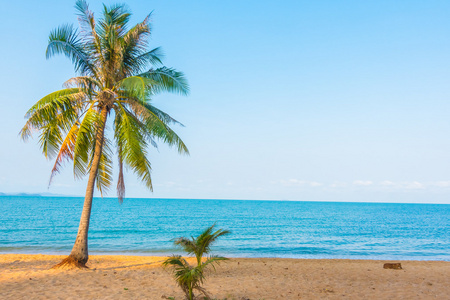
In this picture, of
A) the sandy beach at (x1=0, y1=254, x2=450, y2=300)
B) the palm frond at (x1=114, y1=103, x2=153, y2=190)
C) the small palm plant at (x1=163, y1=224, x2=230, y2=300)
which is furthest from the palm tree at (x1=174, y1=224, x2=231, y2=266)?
the palm frond at (x1=114, y1=103, x2=153, y2=190)

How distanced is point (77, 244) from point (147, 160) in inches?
138

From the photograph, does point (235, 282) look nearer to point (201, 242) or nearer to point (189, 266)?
point (189, 266)

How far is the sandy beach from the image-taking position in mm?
7918

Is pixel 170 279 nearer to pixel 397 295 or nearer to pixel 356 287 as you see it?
pixel 356 287

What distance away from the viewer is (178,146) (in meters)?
11.3

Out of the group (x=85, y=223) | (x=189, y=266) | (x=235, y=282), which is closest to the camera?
(x=189, y=266)

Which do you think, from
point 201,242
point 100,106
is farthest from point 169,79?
point 201,242

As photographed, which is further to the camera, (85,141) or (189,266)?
(85,141)

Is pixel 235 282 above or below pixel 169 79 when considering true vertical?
below

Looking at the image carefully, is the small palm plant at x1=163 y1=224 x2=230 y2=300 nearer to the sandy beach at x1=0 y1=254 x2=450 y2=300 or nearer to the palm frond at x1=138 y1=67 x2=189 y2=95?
the sandy beach at x1=0 y1=254 x2=450 y2=300

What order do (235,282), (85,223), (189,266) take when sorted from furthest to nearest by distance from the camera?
(85,223)
(235,282)
(189,266)

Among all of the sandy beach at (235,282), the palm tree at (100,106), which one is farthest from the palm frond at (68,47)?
the sandy beach at (235,282)

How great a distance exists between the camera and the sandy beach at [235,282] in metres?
7.92

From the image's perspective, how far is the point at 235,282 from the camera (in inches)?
372
